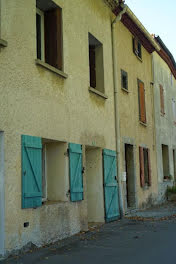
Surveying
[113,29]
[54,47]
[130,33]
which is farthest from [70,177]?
[130,33]

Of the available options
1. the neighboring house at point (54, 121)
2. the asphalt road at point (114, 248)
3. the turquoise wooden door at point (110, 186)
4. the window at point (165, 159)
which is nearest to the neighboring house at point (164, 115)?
the window at point (165, 159)

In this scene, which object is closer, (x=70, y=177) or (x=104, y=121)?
(x=70, y=177)

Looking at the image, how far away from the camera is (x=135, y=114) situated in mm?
13742

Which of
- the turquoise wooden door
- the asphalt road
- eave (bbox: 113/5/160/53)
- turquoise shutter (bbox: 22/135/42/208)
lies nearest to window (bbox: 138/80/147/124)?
eave (bbox: 113/5/160/53)

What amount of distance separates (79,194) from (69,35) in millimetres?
3573

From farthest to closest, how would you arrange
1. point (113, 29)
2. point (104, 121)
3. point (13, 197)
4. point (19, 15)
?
point (113, 29), point (104, 121), point (19, 15), point (13, 197)

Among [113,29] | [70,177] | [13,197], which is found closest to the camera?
[13,197]

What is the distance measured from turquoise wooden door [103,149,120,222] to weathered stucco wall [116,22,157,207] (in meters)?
0.86

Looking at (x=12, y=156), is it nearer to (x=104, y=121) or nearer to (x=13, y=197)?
(x=13, y=197)

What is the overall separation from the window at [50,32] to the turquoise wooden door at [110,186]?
3129 millimetres

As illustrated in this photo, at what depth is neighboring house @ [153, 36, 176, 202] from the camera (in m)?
17.1

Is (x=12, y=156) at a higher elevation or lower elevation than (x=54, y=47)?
lower

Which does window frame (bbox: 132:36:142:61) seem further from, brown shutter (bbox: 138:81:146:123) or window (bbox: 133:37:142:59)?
brown shutter (bbox: 138:81:146:123)

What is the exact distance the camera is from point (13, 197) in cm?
638
